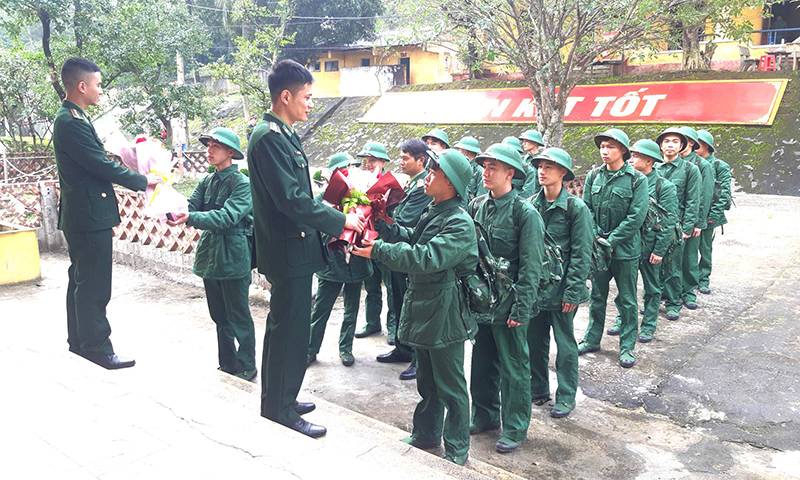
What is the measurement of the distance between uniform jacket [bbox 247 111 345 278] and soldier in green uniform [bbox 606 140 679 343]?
10.9ft

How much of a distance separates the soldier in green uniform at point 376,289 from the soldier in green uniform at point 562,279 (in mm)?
1403

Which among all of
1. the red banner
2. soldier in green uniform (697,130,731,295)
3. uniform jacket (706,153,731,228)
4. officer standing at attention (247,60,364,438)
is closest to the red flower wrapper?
officer standing at attention (247,60,364,438)

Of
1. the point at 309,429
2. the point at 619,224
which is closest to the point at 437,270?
the point at 309,429

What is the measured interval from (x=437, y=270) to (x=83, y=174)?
93.8 inches

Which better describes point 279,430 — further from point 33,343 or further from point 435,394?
point 33,343

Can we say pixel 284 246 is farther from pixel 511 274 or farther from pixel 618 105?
pixel 618 105

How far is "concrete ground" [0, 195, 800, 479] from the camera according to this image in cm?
259

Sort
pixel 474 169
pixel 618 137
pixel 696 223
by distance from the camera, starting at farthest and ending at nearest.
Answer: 1. pixel 696 223
2. pixel 474 169
3. pixel 618 137

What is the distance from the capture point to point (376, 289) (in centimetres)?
557

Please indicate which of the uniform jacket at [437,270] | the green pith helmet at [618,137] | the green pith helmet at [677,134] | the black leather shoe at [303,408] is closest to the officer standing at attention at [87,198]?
the black leather shoe at [303,408]

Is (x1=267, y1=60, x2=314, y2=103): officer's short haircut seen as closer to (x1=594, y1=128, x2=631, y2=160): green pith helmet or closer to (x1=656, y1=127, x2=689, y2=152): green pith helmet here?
(x1=594, y1=128, x2=631, y2=160): green pith helmet

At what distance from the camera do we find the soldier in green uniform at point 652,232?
5258 mm

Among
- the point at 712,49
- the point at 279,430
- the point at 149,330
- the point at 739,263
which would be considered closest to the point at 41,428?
the point at 279,430

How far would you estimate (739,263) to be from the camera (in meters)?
7.91
